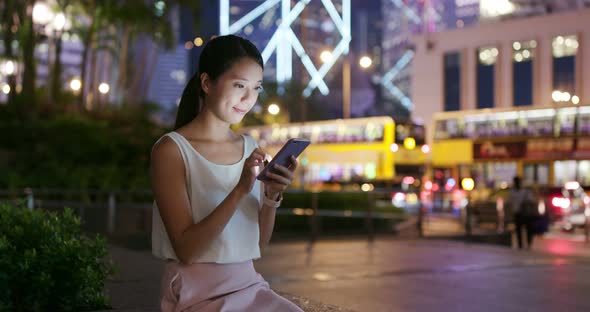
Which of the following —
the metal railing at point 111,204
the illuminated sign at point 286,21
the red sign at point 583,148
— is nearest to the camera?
the metal railing at point 111,204

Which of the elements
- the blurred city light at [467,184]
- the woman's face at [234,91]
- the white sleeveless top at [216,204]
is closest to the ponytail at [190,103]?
the woman's face at [234,91]

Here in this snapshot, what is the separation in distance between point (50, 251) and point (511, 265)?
6947 millimetres

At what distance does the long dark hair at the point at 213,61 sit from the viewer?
280 centimetres

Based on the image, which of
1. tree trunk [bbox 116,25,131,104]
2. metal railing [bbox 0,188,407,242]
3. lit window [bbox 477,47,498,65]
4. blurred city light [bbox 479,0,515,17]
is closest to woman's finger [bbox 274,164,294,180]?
metal railing [bbox 0,188,407,242]

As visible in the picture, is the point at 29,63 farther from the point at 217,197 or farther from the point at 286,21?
the point at 217,197

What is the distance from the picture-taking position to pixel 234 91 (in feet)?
9.16

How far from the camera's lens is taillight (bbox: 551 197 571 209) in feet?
74.9

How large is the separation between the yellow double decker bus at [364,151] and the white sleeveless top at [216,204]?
1185 inches

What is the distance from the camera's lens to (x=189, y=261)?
2645 mm

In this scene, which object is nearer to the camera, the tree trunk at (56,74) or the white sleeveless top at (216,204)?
the white sleeveless top at (216,204)

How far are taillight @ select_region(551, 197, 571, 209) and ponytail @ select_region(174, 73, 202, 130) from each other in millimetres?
21126

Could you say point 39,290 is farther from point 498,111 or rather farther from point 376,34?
point 376,34

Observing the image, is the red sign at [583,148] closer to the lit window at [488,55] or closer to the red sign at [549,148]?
the red sign at [549,148]

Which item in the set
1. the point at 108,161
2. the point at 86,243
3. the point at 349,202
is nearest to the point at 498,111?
the point at 349,202
